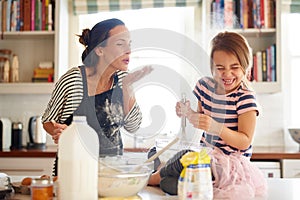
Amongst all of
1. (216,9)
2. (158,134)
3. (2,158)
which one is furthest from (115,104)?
(216,9)

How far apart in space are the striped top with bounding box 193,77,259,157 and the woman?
0.90 feet

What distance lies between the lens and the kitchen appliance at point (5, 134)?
10.5ft

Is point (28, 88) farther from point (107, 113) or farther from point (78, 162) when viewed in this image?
point (78, 162)

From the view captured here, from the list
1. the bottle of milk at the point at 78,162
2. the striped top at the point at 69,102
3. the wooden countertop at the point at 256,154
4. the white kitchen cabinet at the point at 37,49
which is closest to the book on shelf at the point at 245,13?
the wooden countertop at the point at 256,154

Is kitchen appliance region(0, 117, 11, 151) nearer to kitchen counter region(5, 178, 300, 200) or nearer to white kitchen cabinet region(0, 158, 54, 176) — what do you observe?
white kitchen cabinet region(0, 158, 54, 176)

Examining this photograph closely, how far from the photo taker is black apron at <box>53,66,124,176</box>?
67.3 inches

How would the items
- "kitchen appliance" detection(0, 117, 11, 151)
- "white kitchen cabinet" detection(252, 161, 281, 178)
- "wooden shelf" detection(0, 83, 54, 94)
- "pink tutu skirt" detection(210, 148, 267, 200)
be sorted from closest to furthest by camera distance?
"pink tutu skirt" detection(210, 148, 267, 200), "white kitchen cabinet" detection(252, 161, 281, 178), "kitchen appliance" detection(0, 117, 11, 151), "wooden shelf" detection(0, 83, 54, 94)

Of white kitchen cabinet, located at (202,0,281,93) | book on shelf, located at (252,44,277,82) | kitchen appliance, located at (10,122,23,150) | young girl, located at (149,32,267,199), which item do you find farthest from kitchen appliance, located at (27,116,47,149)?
young girl, located at (149,32,267,199)

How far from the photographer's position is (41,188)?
3.90ft

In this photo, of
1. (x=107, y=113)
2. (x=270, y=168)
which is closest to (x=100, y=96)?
(x=107, y=113)

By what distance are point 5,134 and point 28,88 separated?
375 millimetres

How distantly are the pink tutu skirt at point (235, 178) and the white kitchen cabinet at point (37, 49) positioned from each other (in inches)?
85.3

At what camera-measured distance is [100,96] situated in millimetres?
1786

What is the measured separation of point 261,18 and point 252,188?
2184 millimetres
